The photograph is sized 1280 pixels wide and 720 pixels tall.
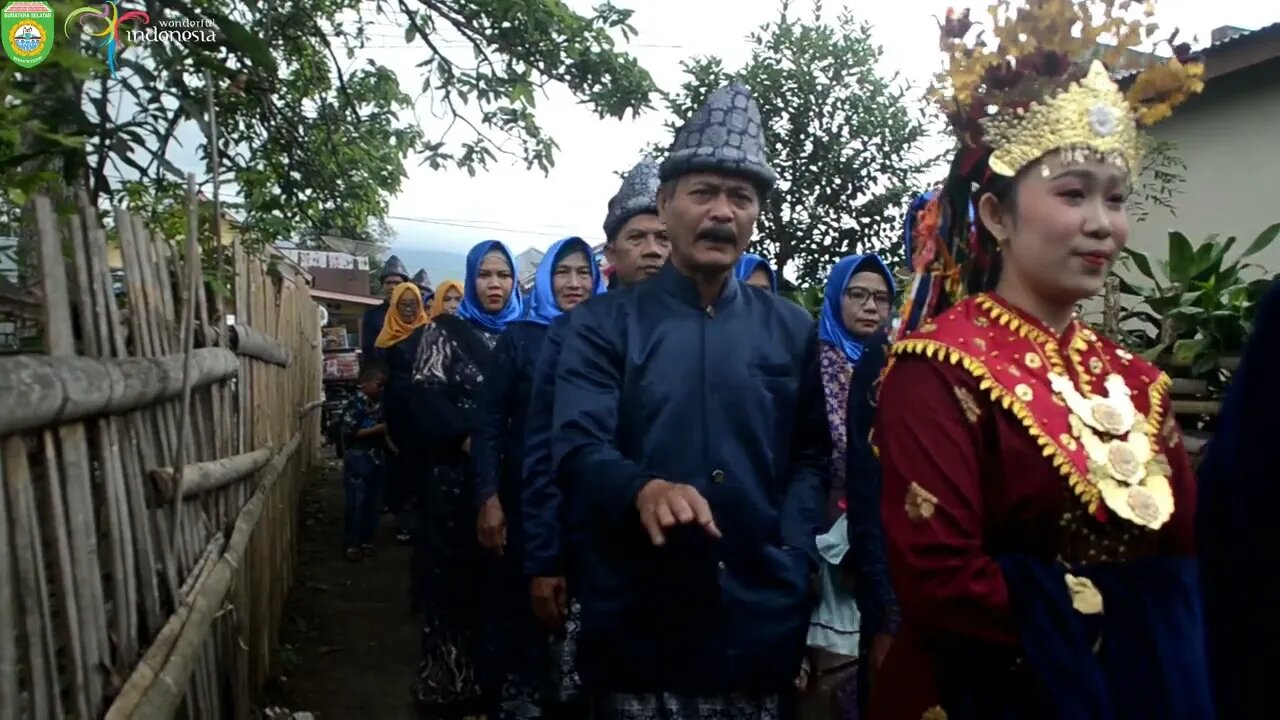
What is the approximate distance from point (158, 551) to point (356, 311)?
1307 inches

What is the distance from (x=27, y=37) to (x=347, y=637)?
4.98m

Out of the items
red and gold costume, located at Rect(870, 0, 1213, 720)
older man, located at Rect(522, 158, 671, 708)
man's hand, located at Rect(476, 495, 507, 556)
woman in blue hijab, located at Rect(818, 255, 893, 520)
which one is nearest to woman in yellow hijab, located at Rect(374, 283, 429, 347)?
man's hand, located at Rect(476, 495, 507, 556)

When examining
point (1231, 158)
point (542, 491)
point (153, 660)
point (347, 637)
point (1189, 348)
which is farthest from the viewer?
point (1231, 158)

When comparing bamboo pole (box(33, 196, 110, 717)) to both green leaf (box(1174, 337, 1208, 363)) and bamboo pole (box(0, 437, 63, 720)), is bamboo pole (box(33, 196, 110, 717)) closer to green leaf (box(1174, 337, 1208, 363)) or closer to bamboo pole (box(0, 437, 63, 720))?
bamboo pole (box(0, 437, 63, 720))

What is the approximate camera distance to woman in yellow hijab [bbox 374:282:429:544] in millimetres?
5902

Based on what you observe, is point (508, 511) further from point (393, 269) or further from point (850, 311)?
point (393, 269)

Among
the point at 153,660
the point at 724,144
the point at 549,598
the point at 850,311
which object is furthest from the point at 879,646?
the point at 850,311

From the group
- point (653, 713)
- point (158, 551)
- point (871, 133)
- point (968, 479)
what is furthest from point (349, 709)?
point (871, 133)

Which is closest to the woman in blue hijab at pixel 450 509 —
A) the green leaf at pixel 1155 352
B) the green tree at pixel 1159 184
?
the green leaf at pixel 1155 352

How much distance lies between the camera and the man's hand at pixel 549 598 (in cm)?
291

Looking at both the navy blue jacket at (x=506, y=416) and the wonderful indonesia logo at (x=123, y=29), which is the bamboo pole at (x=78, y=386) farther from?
the navy blue jacket at (x=506, y=416)

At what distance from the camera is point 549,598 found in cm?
291

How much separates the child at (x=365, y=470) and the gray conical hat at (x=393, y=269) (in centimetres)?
297

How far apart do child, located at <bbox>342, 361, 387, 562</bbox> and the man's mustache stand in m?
6.27
